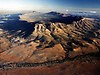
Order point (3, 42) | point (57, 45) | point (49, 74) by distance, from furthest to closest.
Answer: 1. point (3, 42)
2. point (57, 45)
3. point (49, 74)

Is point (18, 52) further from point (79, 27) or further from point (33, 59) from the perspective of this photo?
point (79, 27)

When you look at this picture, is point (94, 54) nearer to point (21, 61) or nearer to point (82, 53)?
point (82, 53)

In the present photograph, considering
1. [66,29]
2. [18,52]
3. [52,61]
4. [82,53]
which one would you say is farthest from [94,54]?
[66,29]

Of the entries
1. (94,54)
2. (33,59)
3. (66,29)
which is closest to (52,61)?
(33,59)

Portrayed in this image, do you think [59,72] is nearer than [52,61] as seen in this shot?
Yes

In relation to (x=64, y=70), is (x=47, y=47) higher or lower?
lower

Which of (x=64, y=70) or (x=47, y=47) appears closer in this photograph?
(x=64, y=70)

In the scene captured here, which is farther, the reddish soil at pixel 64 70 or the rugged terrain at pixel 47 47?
the rugged terrain at pixel 47 47

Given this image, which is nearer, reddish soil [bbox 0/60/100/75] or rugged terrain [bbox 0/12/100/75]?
reddish soil [bbox 0/60/100/75]

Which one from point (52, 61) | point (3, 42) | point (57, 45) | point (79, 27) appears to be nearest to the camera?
point (52, 61)
